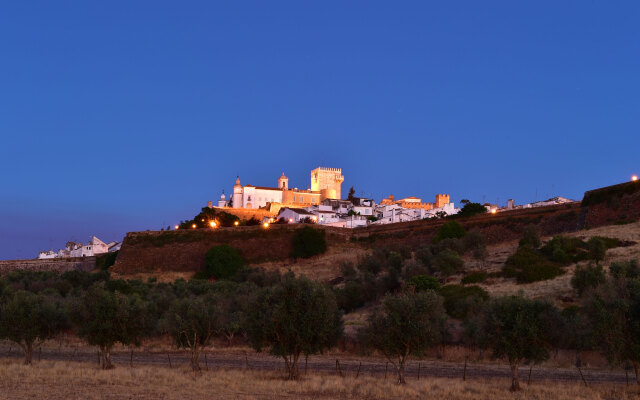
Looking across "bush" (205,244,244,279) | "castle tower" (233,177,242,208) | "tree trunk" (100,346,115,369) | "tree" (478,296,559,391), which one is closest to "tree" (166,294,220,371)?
"tree trunk" (100,346,115,369)

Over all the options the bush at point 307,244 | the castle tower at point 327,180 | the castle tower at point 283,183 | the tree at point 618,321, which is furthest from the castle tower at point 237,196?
the tree at point 618,321

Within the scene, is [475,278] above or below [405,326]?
above

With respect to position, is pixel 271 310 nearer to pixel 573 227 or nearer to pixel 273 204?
pixel 573 227

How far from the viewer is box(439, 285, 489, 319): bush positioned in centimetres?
3615

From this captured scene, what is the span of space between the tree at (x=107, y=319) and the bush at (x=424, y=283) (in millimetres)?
21031

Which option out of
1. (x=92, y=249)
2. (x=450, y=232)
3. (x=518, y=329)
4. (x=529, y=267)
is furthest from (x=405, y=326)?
(x=92, y=249)

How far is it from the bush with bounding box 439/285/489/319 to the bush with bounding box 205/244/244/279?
32.3 m

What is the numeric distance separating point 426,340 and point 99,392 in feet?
42.5

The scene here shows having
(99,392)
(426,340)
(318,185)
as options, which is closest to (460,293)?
(426,340)

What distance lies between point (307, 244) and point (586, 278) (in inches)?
1611

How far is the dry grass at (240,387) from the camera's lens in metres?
19.5

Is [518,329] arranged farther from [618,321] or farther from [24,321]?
[24,321]

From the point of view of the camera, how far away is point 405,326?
78.8ft

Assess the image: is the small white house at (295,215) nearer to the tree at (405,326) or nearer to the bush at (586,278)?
the bush at (586,278)
